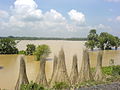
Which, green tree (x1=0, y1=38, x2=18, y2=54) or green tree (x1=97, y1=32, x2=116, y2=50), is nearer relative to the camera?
green tree (x1=0, y1=38, x2=18, y2=54)

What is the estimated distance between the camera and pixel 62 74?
33.8ft

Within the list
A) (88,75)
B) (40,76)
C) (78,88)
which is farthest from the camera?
(88,75)

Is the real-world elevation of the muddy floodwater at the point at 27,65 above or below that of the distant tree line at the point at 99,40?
below

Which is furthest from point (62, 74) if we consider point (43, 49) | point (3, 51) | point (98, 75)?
point (3, 51)

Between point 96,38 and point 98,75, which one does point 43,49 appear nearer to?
point 98,75

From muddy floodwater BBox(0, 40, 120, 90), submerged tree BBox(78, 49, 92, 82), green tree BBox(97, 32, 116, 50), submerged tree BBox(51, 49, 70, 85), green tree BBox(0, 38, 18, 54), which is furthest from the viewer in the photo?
green tree BBox(97, 32, 116, 50)

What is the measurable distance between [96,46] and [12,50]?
610 inches

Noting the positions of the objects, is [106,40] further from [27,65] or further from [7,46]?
[27,65]

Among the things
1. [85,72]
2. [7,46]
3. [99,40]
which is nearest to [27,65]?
[85,72]

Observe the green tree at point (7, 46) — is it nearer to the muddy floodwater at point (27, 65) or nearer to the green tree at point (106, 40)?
the muddy floodwater at point (27, 65)

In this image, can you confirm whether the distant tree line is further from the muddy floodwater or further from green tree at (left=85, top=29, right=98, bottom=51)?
the muddy floodwater

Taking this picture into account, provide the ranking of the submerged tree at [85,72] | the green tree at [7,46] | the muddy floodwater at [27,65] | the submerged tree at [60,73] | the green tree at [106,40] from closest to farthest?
the submerged tree at [60,73] < the submerged tree at [85,72] < the muddy floodwater at [27,65] < the green tree at [7,46] < the green tree at [106,40]

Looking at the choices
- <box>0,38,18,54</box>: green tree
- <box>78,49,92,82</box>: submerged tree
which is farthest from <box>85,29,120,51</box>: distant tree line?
<box>78,49,92,82</box>: submerged tree

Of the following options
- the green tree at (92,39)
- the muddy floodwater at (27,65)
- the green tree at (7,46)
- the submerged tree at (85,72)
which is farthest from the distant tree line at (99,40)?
the submerged tree at (85,72)
